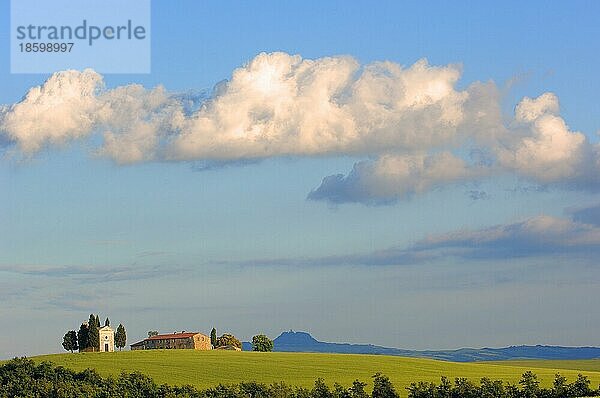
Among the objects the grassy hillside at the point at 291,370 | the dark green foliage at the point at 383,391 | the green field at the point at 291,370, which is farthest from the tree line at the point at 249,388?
the grassy hillside at the point at 291,370

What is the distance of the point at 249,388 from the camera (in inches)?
5433

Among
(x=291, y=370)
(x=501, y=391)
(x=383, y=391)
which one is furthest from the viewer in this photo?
(x=291, y=370)

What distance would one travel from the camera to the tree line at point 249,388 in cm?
12788

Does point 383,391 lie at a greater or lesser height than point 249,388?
lesser

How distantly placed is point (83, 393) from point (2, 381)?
29.2 m

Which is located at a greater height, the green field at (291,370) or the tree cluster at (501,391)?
the green field at (291,370)

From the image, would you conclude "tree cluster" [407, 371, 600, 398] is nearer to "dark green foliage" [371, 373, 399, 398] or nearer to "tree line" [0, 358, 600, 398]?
"tree line" [0, 358, 600, 398]

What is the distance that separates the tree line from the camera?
12788 centimetres

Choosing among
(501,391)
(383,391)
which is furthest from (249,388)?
(501,391)

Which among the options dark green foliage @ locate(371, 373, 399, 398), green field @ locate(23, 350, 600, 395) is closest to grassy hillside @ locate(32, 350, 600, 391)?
green field @ locate(23, 350, 600, 395)

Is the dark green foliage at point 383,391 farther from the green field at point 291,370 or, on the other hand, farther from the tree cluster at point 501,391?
the green field at point 291,370

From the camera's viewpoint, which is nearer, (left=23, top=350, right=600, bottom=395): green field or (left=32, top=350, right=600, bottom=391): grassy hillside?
(left=23, top=350, right=600, bottom=395): green field

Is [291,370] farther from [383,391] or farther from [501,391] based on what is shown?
[501,391]

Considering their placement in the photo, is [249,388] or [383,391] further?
[249,388]
